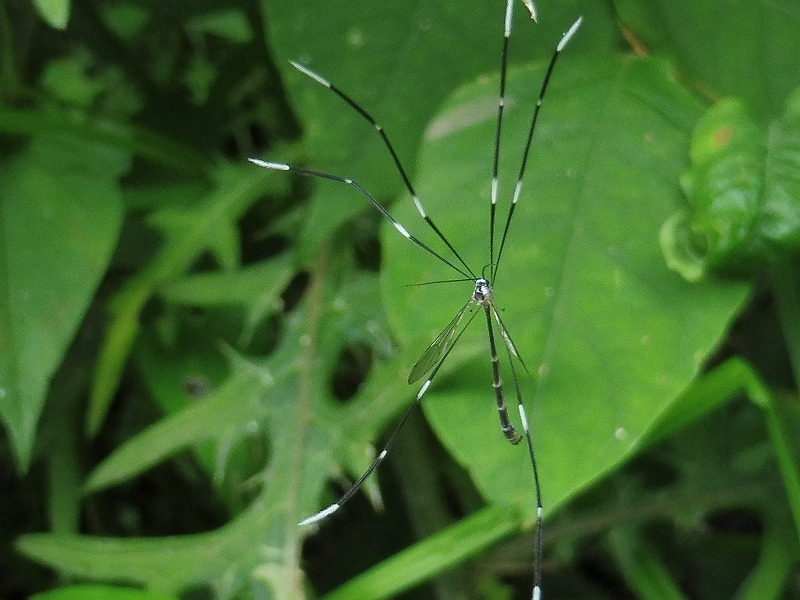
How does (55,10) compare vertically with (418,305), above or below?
above

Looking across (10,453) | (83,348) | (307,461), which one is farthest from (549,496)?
(10,453)

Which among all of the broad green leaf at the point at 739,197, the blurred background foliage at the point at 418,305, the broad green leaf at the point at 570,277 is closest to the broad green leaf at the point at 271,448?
the blurred background foliage at the point at 418,305

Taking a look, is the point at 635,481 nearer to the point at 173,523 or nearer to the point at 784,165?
the point at 784,165

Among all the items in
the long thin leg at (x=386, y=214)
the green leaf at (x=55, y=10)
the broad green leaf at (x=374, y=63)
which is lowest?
the long thin leg at (x=386, y=214)

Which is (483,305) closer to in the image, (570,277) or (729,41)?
(570,277)

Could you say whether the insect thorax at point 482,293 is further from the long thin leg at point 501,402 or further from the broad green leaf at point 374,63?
the broad green leaf at point 374,63

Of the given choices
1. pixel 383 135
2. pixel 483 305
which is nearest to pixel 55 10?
pixel 383 135
